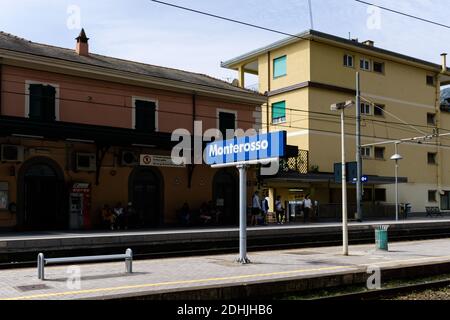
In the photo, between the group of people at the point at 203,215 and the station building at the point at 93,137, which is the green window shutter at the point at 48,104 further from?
Result: the group of people at the point at 203,215

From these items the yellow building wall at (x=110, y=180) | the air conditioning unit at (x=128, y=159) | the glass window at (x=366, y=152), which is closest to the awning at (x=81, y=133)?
the air conditioning unit at (x=128, y=159)

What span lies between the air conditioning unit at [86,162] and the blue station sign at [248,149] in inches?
364

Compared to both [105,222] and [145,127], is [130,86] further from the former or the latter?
[105,222]

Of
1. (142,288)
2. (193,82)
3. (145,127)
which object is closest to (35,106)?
(145,127)

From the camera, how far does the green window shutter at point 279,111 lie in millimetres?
35431

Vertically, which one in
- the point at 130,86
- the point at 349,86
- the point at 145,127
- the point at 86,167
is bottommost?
the point at 86,167

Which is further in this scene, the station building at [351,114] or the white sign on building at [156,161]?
the station building at [351,114]

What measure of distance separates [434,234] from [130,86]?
15.1 meters

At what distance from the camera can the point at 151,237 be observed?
1728cm

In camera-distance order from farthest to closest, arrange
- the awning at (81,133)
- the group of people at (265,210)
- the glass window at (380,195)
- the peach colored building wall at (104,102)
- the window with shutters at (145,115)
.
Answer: the glass window at (380,195), the group of people at (265,210), the window with shutters at (145,115), the peach colored building wall at (104,102), the awning at (81,133)

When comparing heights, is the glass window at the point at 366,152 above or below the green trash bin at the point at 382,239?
above

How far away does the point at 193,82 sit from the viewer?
86.6 ft

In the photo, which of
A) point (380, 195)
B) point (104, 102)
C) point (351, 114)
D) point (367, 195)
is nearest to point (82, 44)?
point (104, 102)

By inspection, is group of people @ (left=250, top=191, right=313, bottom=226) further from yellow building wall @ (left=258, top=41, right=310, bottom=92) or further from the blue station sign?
the blue station sign
